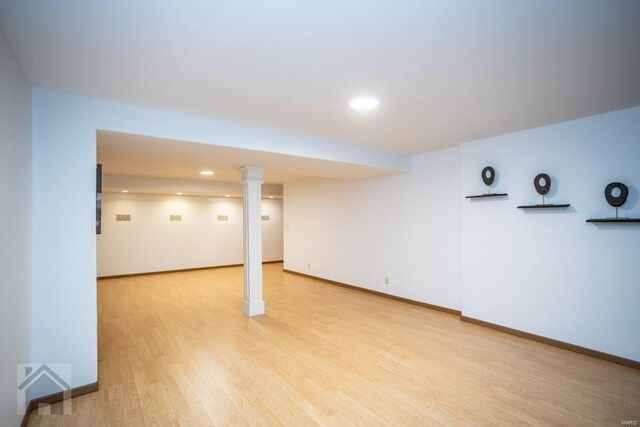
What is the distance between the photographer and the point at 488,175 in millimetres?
4090

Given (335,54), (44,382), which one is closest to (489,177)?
(335,54)

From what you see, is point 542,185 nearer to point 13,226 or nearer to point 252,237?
point 252,237

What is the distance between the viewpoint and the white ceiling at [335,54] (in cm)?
156

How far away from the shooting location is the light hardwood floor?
2299 millimetres

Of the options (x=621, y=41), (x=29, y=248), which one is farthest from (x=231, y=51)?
(x=621, y=41)

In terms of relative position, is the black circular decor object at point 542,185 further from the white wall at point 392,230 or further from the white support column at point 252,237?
the white support column at point 252,237

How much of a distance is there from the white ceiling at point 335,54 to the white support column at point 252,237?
5.45ft

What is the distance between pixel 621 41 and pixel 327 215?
18.5ft

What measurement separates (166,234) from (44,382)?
6.38 meters

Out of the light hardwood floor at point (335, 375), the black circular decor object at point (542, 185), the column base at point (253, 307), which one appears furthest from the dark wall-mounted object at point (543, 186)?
the column base at point (253, 307)

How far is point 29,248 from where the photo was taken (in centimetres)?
229

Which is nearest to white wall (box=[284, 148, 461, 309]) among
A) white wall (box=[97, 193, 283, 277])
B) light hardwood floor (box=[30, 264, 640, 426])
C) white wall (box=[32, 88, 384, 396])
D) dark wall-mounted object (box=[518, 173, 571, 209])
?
light hardwood floor (box=[30, 264, 640, 426])

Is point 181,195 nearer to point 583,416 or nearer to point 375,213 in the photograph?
point 375,213

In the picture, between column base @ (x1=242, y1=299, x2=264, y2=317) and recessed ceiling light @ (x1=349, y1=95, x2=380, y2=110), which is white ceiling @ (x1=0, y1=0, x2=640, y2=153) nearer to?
recessed ceiling light @ (x1=349, y1=95, x2=380, y2=110)
